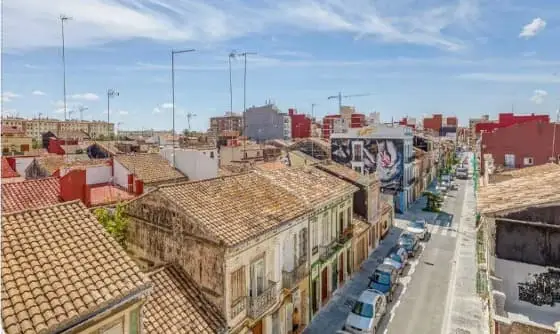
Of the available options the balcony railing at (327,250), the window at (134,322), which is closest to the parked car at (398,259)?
the balcony railing at (327,250)

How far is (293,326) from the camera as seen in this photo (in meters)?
18.7

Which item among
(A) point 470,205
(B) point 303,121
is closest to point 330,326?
(A) point 470,205

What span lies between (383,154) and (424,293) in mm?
22139

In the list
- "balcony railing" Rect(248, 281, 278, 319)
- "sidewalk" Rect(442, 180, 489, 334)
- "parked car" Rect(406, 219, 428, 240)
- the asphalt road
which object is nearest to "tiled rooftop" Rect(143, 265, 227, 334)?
→ "balcony railing" Rect(248, 281, 278, 319)

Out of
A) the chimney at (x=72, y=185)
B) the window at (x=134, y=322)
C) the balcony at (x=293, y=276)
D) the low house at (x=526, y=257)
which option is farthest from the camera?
the chimney at (x=72, y=185)

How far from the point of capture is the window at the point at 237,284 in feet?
46.0

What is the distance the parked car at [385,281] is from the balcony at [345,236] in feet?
8.69

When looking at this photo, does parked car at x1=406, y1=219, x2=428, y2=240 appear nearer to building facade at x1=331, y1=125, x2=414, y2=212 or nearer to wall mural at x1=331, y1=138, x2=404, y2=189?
building facade at x1=331, y1=125, x2=414, y2=212

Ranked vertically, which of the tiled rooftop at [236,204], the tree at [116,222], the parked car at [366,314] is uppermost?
the tiled rooftop at [236,204]

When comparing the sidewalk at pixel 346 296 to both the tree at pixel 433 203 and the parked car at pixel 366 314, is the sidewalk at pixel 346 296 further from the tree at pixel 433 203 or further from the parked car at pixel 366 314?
the tree at pixel 433 203

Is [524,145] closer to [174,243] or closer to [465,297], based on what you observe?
[465,297]

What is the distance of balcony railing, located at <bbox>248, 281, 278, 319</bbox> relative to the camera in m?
14.7

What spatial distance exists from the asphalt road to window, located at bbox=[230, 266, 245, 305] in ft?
28.8

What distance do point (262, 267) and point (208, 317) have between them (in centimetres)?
324
